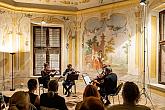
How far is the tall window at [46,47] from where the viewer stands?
1059cm

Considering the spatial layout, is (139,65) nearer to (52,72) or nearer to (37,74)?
(52,72)

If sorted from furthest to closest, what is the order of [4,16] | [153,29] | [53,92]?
1. [4,16]
2. [153,29]
3. [53,92]

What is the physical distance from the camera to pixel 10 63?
9.81 meters

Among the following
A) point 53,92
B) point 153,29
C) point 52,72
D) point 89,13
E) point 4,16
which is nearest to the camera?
point 53,92

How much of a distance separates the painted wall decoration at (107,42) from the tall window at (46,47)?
3.84 ft

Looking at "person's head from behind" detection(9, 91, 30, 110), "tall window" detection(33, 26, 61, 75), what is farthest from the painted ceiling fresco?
"person's head from behind" detection(9, 91, 30, 110)

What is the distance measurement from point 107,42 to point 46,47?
2.62 m

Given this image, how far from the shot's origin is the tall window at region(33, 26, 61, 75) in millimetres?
10586

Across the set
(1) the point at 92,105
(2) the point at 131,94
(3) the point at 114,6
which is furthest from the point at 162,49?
(1) the point at 92,105

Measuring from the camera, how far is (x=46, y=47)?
35.2 feet

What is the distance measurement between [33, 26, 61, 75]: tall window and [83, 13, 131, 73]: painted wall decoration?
3.84ft

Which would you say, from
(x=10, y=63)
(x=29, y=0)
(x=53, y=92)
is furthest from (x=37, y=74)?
(x=53, y=92)

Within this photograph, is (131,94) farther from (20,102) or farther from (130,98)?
(20,102)

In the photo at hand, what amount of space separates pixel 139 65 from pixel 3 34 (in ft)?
16.3
